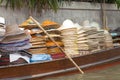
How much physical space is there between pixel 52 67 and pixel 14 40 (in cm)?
104

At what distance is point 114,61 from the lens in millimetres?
11086

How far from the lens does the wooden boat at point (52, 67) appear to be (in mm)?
8252

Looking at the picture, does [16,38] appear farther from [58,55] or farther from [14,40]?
[58,55]

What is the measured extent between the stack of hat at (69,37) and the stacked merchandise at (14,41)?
1.18 metres

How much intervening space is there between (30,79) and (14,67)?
0.45 meters

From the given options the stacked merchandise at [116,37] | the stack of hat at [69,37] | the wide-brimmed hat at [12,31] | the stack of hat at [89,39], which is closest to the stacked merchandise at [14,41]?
the wide-brimmed hat at [12,31]

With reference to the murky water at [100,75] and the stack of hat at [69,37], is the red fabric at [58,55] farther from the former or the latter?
the murky water at [100,75]

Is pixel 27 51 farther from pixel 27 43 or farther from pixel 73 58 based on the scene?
pixel 73 58

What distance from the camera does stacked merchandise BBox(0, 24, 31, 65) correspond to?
858cm

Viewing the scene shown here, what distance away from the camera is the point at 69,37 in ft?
32.1

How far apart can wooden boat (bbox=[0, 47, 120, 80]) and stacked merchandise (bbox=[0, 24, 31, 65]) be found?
0.28 meters

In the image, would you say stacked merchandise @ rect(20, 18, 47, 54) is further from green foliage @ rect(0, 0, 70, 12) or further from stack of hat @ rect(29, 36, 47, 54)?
green foliage @ rect(0, 0, 70, 12)

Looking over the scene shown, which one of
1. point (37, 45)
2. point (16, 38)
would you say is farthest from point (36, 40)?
point (16, 38)

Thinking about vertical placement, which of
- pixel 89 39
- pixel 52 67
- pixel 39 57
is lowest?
pixel 52 67
